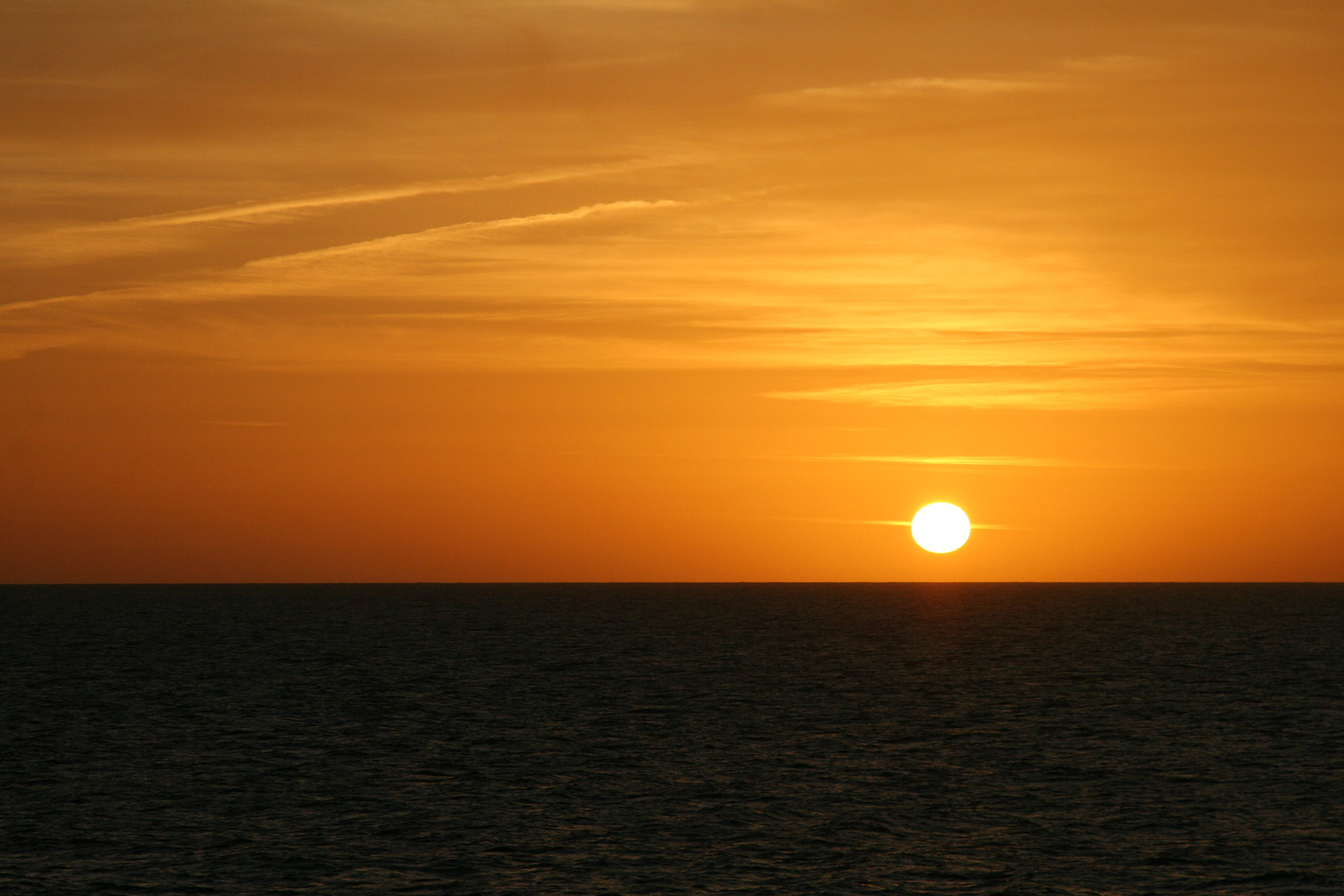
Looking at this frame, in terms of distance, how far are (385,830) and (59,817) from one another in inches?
422

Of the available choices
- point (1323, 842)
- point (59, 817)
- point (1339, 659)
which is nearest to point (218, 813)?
point (59, 817)

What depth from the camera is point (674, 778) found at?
51.9 metres

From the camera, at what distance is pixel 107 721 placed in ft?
225

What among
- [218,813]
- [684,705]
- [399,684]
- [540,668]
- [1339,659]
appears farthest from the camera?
[1339,659]

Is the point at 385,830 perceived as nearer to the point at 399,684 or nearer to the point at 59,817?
the point at 59,817

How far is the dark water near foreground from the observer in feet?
123

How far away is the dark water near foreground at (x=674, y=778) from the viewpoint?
3750cm

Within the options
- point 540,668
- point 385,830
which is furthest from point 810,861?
point 540,668

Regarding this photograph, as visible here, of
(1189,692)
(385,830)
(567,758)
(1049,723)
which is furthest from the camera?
(1189,692)

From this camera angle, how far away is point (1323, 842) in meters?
40.9

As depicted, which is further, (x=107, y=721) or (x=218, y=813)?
(x=107, y=721)

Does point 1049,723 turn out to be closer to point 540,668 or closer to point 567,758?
point 567,758

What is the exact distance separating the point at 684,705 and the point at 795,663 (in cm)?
3334

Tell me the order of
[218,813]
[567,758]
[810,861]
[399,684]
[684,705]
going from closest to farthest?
[810,861]
[218,813]
[567,758]
[684,705]
[399,684]
